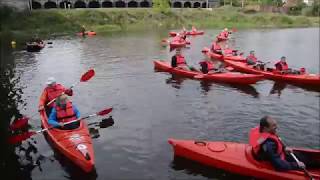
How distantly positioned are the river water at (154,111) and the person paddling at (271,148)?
4.25 feet

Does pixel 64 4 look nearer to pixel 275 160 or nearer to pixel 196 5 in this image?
pixel 196 5

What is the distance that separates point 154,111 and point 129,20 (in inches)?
2106

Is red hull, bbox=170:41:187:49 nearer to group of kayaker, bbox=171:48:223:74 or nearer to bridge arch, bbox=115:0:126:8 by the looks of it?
group of kayaker, bbox=171:48:223:74

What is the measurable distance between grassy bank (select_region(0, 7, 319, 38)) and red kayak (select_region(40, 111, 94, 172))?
41.5 metres

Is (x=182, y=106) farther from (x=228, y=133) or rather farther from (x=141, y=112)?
(x=228, y=133)

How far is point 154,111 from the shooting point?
15.8 m

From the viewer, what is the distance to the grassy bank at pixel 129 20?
2185 inches

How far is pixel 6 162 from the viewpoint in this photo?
Result: 11.2 metres

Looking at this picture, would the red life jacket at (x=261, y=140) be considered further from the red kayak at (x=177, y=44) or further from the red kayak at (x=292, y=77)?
the red kayak at (x=177, y=44)

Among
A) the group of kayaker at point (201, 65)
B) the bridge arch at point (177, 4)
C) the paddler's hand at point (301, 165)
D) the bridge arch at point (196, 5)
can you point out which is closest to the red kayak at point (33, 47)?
the group of kayaker at point (201, 65)

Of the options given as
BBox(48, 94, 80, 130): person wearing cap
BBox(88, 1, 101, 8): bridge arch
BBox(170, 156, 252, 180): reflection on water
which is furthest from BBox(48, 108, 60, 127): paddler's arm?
BBox(88, 1, 101, 8): bridge arch

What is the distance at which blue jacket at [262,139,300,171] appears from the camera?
8.78m

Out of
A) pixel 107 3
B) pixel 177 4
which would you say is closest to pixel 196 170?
pixel 107 3

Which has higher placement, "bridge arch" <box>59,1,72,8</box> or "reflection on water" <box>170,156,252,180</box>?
"bridge arch" <box>59,1,72,8</box>
